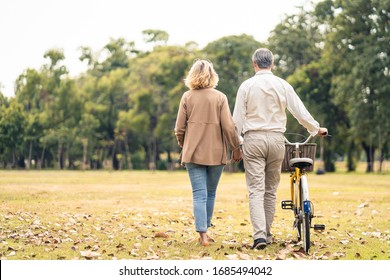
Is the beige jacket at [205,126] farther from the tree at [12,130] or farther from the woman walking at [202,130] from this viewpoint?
the tree at [12,130]

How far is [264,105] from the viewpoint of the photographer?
787 cm

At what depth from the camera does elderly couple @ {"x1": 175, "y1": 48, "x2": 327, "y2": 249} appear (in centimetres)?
785

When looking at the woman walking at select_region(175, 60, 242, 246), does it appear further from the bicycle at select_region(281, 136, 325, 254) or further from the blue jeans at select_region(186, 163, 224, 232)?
the bicycle at select_region(281, 136, 325, 254)

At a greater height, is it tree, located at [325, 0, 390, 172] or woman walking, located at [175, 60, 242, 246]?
tree, located at [325, 0, 390, 172]

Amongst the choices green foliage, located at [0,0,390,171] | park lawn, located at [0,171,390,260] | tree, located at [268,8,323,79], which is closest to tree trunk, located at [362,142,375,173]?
green foliage, located at [0,0,390,171]

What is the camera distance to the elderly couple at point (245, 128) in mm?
7848

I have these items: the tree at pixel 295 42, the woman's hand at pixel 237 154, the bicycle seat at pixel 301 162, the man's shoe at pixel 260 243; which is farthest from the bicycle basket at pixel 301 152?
the tree at pixel 295 42

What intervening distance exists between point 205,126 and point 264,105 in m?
0.71

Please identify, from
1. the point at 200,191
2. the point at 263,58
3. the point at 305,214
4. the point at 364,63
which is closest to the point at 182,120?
the point at 200,191

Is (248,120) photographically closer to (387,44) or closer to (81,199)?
(81,199)

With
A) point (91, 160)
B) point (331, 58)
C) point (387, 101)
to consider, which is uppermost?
point (331, 58)

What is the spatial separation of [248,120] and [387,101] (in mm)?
38776
